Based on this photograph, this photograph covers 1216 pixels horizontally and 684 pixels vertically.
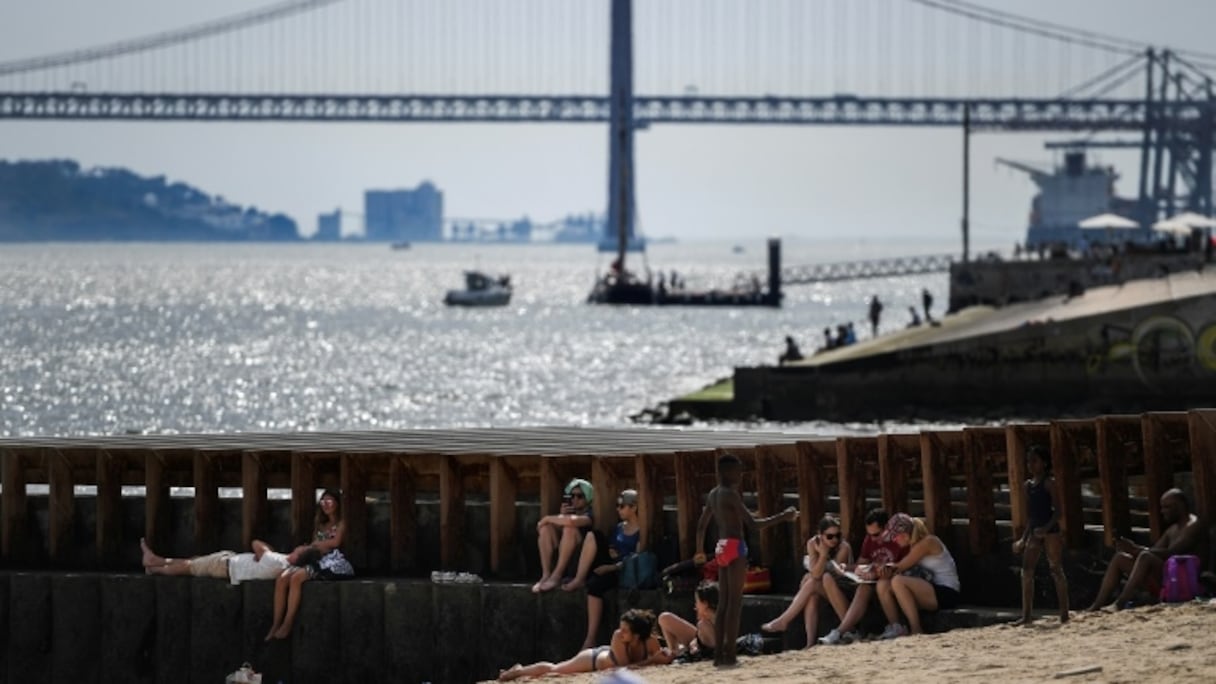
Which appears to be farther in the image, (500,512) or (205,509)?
(205,509)

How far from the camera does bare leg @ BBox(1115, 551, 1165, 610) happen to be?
55.4 feet

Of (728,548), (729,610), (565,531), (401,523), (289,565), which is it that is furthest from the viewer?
(401,523)

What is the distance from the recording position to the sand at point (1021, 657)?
14508 mm

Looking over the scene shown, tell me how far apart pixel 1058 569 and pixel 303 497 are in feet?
21.1

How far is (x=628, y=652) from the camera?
16.8m

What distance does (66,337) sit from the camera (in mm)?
98062

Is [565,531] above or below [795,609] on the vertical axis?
above

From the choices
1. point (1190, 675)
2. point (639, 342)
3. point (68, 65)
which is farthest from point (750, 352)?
point (68, 65)

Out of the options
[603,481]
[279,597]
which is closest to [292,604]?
[279,597]

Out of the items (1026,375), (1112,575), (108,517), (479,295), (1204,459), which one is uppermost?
(1204,459)

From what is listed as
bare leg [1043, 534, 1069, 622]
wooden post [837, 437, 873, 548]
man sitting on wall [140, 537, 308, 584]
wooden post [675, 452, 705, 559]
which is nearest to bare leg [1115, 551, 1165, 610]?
bare leg [1043, 534, 1069, 622]

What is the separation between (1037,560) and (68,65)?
175m

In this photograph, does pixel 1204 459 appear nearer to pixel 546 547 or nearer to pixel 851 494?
pixel 851 494

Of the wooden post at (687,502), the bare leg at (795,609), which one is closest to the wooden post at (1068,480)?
the bare leg at (795,609)
